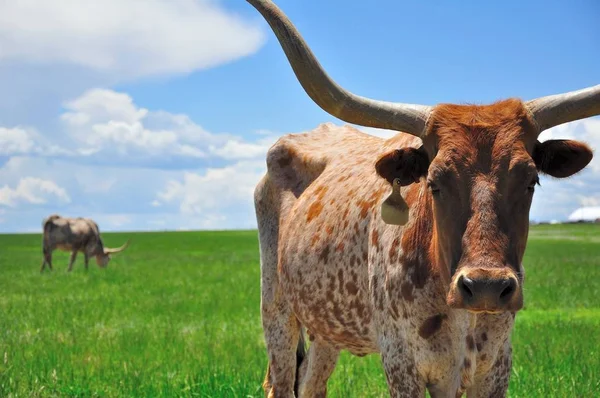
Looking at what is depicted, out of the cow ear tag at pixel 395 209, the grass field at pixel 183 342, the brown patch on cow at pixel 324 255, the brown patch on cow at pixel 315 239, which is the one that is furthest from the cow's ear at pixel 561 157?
the grass field at pixel 183 342

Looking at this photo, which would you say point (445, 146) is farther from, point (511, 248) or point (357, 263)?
point (357, 263)

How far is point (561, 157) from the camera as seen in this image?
14.2ft

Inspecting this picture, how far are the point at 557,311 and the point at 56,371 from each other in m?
9.40

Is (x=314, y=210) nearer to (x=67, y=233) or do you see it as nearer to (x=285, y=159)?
(x=285, y=159)

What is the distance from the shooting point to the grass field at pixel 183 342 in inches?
299

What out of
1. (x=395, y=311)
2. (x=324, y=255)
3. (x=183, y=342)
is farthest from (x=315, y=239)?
(x=183, y=342)

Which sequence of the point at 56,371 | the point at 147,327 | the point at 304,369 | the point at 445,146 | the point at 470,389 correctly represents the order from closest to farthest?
the point at 445,146 < the point at 470,389 < the point at 304,369 < the point at 56,371 < the point at 147,327

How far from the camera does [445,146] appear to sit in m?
4.02

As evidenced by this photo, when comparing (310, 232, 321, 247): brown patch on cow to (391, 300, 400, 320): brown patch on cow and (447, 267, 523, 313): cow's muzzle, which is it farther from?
(447, 267, 523, 313): cow's muzzle

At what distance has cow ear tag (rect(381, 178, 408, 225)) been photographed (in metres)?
4.44

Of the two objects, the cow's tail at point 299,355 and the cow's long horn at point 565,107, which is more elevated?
the cow's long horn at point 565,107

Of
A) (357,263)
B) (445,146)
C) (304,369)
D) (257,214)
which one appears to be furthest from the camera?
(257,214)

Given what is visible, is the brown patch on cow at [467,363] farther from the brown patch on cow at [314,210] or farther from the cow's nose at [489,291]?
the brown patch on cow at [314,210]

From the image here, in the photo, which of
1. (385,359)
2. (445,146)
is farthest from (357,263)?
(445,146)
